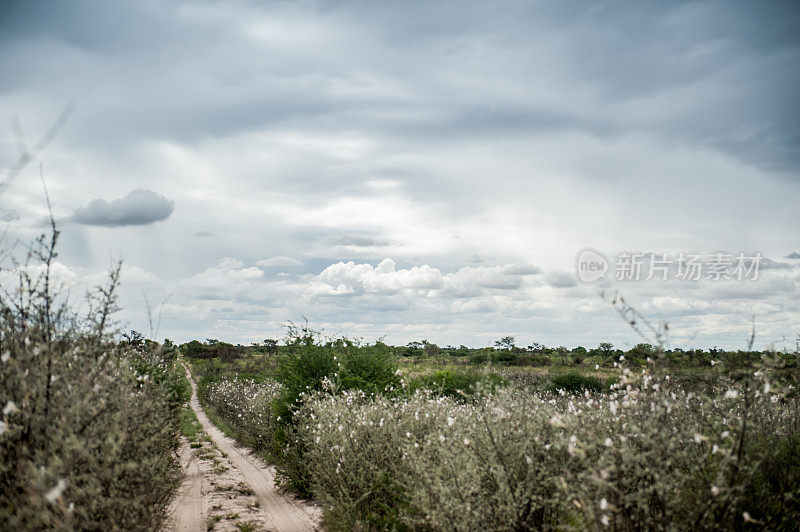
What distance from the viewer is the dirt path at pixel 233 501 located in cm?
870

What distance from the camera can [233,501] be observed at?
10180 mm

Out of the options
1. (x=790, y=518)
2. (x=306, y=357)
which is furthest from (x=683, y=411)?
(x=306, y=357)

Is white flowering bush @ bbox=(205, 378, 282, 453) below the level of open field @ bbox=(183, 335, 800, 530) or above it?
below

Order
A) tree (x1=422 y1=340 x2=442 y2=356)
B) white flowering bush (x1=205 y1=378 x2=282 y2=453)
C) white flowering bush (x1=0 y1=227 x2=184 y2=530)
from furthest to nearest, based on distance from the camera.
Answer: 1. tree (x1=422 y1=340 x2=442 y2=356)
2. white flowering bush (x1=205 y1=378 x2=282 y2=453)
3. white flowering bush (x1=0 y1=227 x2=184 y2=530)

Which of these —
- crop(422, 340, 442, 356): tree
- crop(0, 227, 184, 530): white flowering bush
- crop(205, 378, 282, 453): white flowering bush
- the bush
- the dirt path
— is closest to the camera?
crop(0, 227, 184, 530): white flowering bush

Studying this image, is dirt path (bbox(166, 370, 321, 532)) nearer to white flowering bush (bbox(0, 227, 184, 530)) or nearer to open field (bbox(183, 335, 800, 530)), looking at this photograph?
open field (bbox(183, 335, 800, 530))

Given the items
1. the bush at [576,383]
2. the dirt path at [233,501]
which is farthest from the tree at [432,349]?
the dirt path at [233,501]

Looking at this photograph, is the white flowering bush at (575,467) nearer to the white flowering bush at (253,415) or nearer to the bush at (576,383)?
the white flowering bush at (253,415)

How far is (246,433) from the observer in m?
17.0

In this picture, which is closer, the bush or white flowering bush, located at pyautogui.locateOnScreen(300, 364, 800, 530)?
white flowering bush, located at pyautogui.locateOnScreen(300, 364, 800, 530)

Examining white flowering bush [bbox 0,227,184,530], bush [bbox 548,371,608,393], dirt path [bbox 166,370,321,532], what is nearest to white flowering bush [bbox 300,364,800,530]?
dirt path [bbox 166,370,321,532]

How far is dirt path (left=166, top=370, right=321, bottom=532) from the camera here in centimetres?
870

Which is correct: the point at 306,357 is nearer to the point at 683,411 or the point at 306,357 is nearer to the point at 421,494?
the point at 421,494

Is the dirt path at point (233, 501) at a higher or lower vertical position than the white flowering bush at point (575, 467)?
lower
